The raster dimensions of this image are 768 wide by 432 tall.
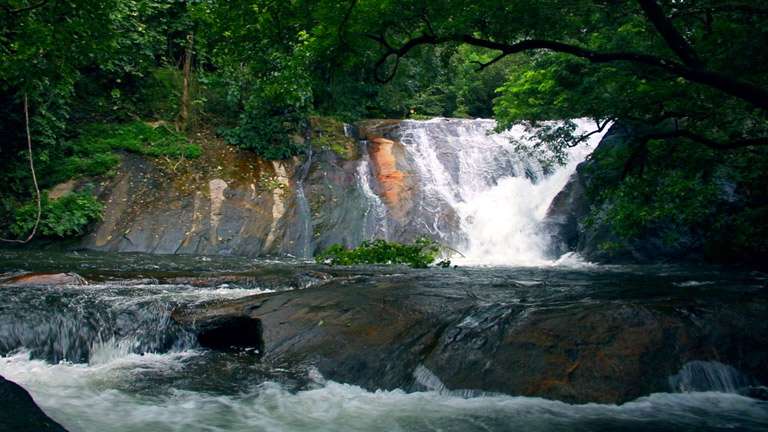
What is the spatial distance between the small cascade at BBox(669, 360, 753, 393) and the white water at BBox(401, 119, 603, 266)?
10134mm

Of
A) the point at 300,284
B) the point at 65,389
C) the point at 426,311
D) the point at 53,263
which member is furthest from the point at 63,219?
the point at 426,311

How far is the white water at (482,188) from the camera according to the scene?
59.4ft

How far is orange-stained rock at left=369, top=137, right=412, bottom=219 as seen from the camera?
62.4 feet

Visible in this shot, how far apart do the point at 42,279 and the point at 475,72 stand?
7.25m

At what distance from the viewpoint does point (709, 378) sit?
5.71 m

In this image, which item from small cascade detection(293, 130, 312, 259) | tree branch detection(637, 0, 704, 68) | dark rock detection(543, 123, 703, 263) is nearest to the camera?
tree branch detection(637, 0, 704, 68)

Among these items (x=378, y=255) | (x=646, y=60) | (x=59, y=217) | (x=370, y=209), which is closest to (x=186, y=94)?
(x=59, y=217)

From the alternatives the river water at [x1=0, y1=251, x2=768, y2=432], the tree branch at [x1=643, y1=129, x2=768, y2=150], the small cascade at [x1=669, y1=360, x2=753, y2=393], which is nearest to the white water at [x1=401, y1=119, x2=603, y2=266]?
the tree branch at [x1=643, y1=129, x2=768, y2=150]

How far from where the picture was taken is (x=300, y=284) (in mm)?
9727

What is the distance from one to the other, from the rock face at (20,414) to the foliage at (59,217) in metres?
11.8

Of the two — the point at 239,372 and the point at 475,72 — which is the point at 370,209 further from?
the point at 239,372

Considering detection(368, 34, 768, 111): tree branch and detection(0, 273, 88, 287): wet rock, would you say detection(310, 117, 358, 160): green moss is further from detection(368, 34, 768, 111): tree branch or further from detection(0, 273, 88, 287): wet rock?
detection(368, 34, 768, 111): tree branch

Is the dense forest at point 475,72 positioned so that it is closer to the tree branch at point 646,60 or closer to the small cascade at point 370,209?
the tree branch at point 646,60

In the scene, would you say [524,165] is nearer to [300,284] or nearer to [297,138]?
[297,138]
